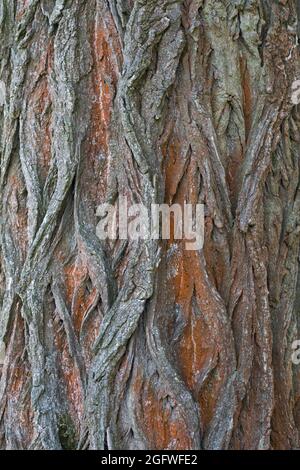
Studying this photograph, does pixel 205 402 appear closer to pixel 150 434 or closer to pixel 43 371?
pixel 150 434

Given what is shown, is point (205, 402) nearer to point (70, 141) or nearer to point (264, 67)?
point (70, 141)

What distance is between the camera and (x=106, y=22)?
2.79 metres

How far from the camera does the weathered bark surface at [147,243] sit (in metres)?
2.64

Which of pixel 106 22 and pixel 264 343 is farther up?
pixel 106 22

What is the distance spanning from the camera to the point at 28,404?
2.77 meters

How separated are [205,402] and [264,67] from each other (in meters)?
1.17

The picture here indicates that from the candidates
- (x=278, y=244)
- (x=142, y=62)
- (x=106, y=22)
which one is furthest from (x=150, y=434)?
(x=106, y=22)

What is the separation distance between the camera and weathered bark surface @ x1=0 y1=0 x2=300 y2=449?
264 cm

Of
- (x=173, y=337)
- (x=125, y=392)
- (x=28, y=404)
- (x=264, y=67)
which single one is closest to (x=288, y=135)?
(x=264, y=67)

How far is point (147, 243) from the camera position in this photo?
2670mm

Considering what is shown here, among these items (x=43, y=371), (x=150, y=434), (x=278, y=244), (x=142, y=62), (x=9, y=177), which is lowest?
(x=150, y=434)

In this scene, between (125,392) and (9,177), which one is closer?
(125,392)

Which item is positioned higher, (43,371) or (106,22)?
(106,22)

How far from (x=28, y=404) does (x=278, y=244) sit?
1.03 meters
